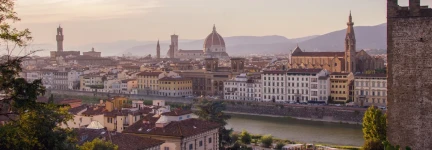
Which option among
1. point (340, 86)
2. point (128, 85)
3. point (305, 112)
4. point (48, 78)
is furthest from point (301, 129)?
point (48, 78)

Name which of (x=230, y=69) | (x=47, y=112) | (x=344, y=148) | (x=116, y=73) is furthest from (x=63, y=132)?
(x=116, y=73)

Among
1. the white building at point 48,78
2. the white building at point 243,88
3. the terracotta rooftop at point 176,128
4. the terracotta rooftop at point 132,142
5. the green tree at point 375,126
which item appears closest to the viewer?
the terracotta rooftop at point 132,142

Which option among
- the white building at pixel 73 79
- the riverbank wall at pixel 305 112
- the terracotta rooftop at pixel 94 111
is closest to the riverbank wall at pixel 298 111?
the riverbank wall at pixel 305 112

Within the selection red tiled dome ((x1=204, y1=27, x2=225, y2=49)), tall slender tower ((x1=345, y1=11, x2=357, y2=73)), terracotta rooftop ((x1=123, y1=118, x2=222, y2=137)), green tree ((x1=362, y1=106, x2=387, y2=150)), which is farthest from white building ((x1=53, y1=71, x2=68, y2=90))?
red tiled dome ((x1=204, y1=27, x2=225, y2=49))

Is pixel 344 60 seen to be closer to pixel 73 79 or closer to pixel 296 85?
pixel 296 85

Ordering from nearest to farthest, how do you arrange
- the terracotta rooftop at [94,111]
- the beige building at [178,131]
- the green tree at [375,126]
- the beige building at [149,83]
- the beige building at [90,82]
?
1. the beige building at [178,131]
2. the green tree at [375,126]
3. the terracotta rooftop at [94,111]
4. the beige building at [149,83]
5. the beige building at [90,82]

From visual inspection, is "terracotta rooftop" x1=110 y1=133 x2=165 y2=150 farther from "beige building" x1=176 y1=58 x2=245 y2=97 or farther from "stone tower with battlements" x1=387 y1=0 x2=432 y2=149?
"beige building" x1=176 y1=58 x2=245 y2=97

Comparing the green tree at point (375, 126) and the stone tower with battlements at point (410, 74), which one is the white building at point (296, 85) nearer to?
the green tree at point (375, 126)
